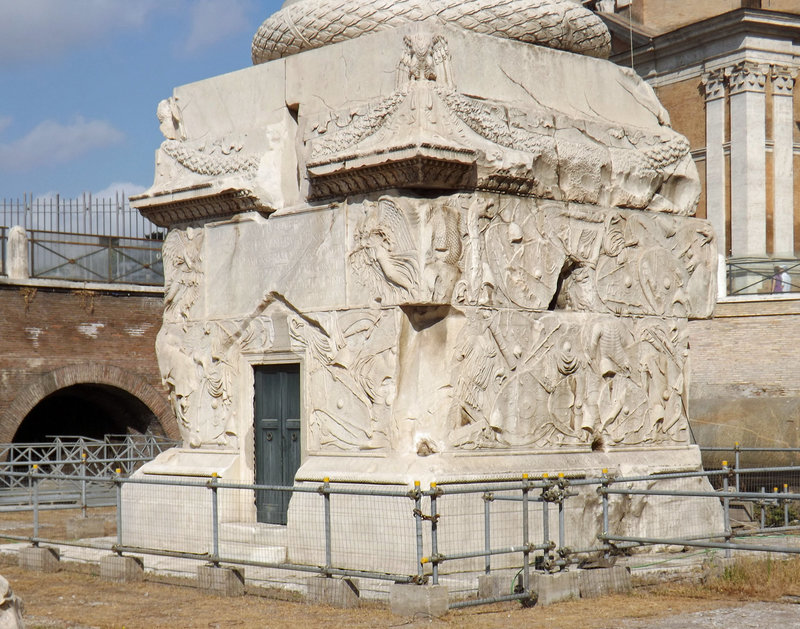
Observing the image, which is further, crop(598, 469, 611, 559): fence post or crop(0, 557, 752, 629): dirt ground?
crop(598, 469, 611, 559): fence post

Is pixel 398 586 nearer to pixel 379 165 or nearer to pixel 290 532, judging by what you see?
pixel 290 532

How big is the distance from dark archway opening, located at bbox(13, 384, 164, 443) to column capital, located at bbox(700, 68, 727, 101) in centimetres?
1716

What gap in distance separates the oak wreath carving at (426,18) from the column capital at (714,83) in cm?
2257

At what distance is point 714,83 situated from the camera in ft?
111

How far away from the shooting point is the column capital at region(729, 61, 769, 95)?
32688 millimetres

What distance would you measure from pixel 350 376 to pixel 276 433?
123cm

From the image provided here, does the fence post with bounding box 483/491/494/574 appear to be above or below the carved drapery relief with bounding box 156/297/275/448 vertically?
below

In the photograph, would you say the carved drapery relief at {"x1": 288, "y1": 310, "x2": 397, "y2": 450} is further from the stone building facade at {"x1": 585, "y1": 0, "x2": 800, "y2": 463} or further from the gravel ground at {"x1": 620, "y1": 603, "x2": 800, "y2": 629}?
the stone building facade at {"x1": 585, "y1": 0, "x2": 800, "y2": 463}

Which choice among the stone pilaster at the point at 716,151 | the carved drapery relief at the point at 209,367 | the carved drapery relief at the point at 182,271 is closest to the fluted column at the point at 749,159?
the stone pilaster at the point at 716,151

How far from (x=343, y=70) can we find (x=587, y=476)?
13.9 ft

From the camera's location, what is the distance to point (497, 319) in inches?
426

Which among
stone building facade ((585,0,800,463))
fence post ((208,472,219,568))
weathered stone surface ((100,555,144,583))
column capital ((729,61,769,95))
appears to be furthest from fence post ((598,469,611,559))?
column capital ((729,61,769,95))

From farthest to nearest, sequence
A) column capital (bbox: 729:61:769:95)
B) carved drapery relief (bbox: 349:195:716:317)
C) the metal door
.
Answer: column capital (bbox: 729:61:769:95) → the metal door → carved drapery relief (bbox: 349:195:716:317)

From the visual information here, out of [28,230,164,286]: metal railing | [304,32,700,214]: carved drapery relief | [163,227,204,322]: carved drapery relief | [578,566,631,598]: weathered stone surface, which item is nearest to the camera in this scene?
[578,566,631,598]: weathered stone surface
